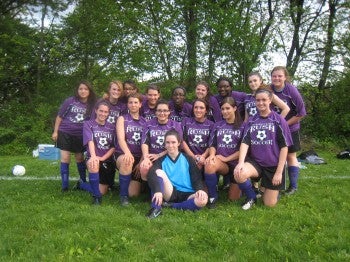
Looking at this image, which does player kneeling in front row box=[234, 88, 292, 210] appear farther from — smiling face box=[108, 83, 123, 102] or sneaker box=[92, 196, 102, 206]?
smiling face box=[108, 83, 123, 102]

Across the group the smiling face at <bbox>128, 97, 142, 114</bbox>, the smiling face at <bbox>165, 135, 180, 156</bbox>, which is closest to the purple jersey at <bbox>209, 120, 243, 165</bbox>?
the smiling face at <bbox>165, 135, 180, 156</bbox>

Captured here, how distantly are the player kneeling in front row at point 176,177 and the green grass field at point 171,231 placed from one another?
234 mm

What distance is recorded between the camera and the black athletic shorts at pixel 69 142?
6.10m

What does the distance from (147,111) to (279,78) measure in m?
2.01

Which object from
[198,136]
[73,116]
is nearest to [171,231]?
[198,136]

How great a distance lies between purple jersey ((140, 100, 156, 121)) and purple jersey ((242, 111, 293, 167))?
4.91 feet

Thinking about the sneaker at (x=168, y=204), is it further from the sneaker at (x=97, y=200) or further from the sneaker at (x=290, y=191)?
the sneaker at (x=290, y=191)

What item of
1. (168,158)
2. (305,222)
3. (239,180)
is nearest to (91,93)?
(168,158)

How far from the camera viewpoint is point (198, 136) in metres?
5.48

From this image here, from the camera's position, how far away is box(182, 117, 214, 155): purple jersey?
549cm

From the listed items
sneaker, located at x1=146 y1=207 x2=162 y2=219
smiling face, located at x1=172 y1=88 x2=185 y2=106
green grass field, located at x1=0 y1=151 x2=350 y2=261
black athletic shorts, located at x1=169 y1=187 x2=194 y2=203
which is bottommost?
green grass field, located at x1=0 y1=151 x2=350 y2=261

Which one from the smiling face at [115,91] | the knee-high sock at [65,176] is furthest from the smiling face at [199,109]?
the knee-high sock at [65,176]

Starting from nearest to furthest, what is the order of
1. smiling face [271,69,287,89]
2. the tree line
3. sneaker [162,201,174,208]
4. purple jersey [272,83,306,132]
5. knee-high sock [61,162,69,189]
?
sneaker [162,201,174,208] < smiling face [271,69,287,89] < purple jersey [272,83,306,132] < knee-high sock [61,162,69,189] < the tree line

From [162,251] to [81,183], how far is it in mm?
2908
